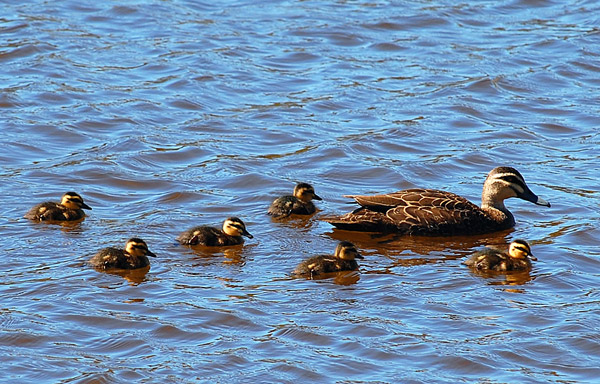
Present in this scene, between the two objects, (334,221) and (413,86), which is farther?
(413,86)

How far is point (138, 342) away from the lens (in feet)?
28.1

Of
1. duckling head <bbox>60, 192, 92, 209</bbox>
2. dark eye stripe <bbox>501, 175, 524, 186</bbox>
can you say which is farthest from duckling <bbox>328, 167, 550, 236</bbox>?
duckling head <bbox>60, 192, 92, 209</bbox>

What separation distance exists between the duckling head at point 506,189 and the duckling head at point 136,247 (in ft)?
11.5

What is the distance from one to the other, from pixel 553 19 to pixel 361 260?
9754 millimetres

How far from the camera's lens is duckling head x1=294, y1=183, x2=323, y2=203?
1167 cm

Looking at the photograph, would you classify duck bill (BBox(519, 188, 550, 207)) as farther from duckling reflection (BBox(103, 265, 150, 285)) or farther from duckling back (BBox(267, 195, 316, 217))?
duckling reflection (BBox(103, 265, 150, 285))

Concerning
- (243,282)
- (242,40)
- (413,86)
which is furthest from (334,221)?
(242,40)

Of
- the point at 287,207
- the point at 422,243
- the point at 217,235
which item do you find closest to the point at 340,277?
the point at 217,235

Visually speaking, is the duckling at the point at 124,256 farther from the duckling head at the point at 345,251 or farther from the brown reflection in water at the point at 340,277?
the duckling head at the point at 345,251

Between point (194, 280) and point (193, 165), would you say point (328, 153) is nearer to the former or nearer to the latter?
point (193, 165)

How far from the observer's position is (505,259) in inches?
401

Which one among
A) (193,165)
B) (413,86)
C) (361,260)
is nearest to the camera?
(361,260)

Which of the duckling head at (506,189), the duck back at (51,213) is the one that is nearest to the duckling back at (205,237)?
the duck back at (51,213)

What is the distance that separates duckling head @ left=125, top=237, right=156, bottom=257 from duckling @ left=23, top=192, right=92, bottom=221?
53.8 inches
